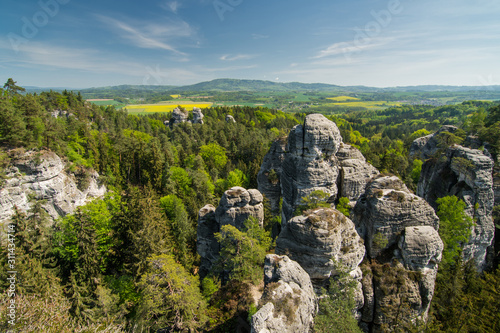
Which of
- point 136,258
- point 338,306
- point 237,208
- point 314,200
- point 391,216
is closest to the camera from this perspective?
point 338,306

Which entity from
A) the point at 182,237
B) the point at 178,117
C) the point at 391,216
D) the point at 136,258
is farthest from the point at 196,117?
the point at 391,216

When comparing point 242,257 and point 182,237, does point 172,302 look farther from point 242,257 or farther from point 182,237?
point 182,237

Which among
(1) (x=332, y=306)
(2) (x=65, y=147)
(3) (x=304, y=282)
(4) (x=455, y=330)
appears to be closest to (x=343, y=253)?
(1) (x=332, y=306)

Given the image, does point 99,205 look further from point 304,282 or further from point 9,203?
point 304,282

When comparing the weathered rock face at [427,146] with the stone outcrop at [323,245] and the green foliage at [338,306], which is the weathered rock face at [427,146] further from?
the green foliage at [338,306]

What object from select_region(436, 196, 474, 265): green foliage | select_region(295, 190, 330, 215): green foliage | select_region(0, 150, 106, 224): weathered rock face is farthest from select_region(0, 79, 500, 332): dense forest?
select_region(295, 190, 330, 215): green foliage
